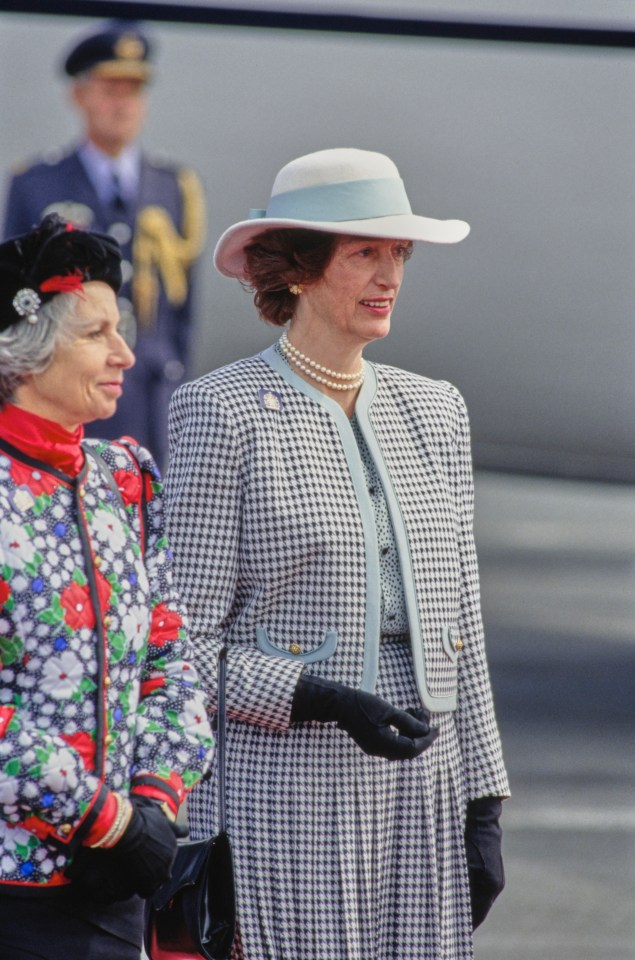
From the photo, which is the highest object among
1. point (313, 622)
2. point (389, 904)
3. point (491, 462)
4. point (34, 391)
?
point (34, 391)

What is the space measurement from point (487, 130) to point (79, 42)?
1.93 meters

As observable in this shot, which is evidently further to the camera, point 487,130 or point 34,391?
point 487,130

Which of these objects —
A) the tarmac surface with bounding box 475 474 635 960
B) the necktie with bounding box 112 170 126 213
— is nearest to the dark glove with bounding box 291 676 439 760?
the tarmac surface with bounding box 475 474 635 960

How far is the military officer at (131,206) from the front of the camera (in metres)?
6.22

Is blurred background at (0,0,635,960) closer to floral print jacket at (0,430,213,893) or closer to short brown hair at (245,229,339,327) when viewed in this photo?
short brown hair at (245,229,339,327)

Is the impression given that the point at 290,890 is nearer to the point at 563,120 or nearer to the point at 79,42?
the point at 79,42

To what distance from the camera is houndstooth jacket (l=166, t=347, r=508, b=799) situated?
261cm

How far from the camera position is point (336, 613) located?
262 centimetres

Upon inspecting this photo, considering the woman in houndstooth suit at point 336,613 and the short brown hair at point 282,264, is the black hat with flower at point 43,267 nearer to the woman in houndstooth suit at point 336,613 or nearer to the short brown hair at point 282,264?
the woman in houndstooth suit at point 336,613

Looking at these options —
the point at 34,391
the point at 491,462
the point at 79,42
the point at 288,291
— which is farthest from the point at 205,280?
the point at 34,391

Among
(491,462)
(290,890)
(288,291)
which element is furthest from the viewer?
(491,462)

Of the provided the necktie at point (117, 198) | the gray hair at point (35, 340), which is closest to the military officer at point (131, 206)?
the necktie at point (117, 198)

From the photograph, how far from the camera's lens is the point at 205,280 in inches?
280

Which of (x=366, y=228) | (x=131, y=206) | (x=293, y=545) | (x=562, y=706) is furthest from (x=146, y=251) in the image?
(x=293, y=545)
